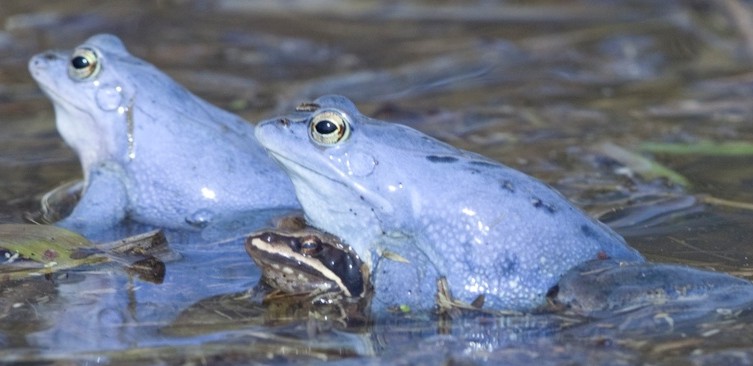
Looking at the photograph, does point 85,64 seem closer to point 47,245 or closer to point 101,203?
point 101,203

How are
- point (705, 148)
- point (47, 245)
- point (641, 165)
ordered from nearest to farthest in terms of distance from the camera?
point (47, 245) < point (641, 165) < point (705, 148)

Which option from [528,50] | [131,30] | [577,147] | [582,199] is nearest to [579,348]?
[582,199]

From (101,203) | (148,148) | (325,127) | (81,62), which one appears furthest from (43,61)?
(325,127)

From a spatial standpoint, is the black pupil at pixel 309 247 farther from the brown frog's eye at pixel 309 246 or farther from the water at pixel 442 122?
the water at pixel 442 122

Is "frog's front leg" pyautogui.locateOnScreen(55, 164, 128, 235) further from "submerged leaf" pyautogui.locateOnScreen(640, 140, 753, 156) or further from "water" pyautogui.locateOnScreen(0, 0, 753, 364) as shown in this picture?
"submerged leaf" pyautogui.locateOnScreen(640, 140, 753, 156)

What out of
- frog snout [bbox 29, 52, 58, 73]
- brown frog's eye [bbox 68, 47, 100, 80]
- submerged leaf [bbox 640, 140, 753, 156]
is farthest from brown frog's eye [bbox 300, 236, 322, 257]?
submerged leaf [bbox 640, 140, 753, 156]

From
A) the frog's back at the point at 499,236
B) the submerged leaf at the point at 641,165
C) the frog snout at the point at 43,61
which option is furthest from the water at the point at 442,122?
the frog snout at the point at 43,61

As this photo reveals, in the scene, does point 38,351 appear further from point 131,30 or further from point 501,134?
point 131,30
